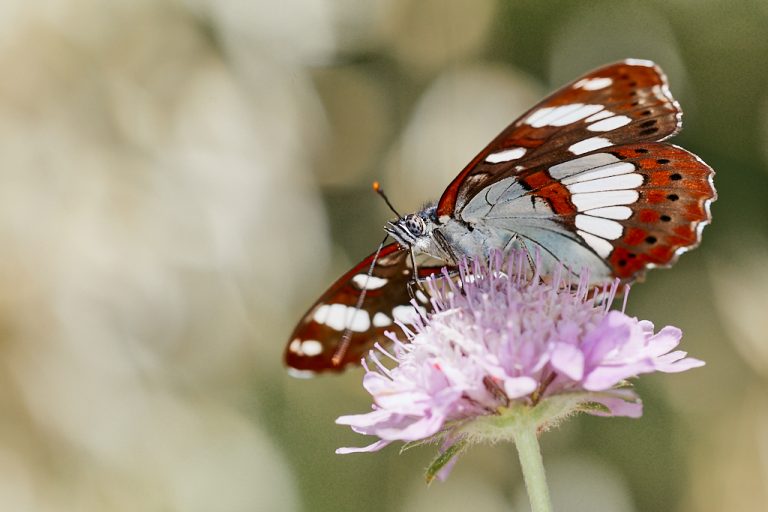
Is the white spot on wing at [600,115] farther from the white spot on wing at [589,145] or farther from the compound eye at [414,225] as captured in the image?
the compound eye at [414,225]

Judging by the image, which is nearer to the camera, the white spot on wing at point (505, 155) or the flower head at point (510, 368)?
the flower head at point (510, 368)

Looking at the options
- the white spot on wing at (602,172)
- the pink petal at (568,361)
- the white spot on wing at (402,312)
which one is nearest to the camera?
the pink petal at (568,361)

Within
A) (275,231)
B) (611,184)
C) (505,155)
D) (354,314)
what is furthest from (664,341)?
(275,231)

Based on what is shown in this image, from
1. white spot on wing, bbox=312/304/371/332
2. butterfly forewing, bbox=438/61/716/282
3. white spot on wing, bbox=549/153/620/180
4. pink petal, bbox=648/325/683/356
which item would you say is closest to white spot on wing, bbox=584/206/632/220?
butterfly forewing, bbox=438/61/716/282

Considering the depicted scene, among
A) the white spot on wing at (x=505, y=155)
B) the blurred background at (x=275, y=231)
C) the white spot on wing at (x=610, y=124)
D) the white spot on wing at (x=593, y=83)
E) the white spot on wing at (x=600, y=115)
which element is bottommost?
the blurred background at (x=275, y=231)

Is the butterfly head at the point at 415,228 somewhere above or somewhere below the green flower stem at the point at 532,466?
above

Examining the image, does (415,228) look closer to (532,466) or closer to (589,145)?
(589,145)

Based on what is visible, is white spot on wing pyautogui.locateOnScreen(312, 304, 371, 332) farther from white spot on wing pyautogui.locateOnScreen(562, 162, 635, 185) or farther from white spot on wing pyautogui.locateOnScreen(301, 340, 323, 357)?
white spot on wing pyautogui.locateOnScreen(562, 162, 635, 185)

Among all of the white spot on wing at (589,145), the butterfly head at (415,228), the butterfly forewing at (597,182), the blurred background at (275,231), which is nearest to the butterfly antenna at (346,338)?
the butterfly head at (415,228)
